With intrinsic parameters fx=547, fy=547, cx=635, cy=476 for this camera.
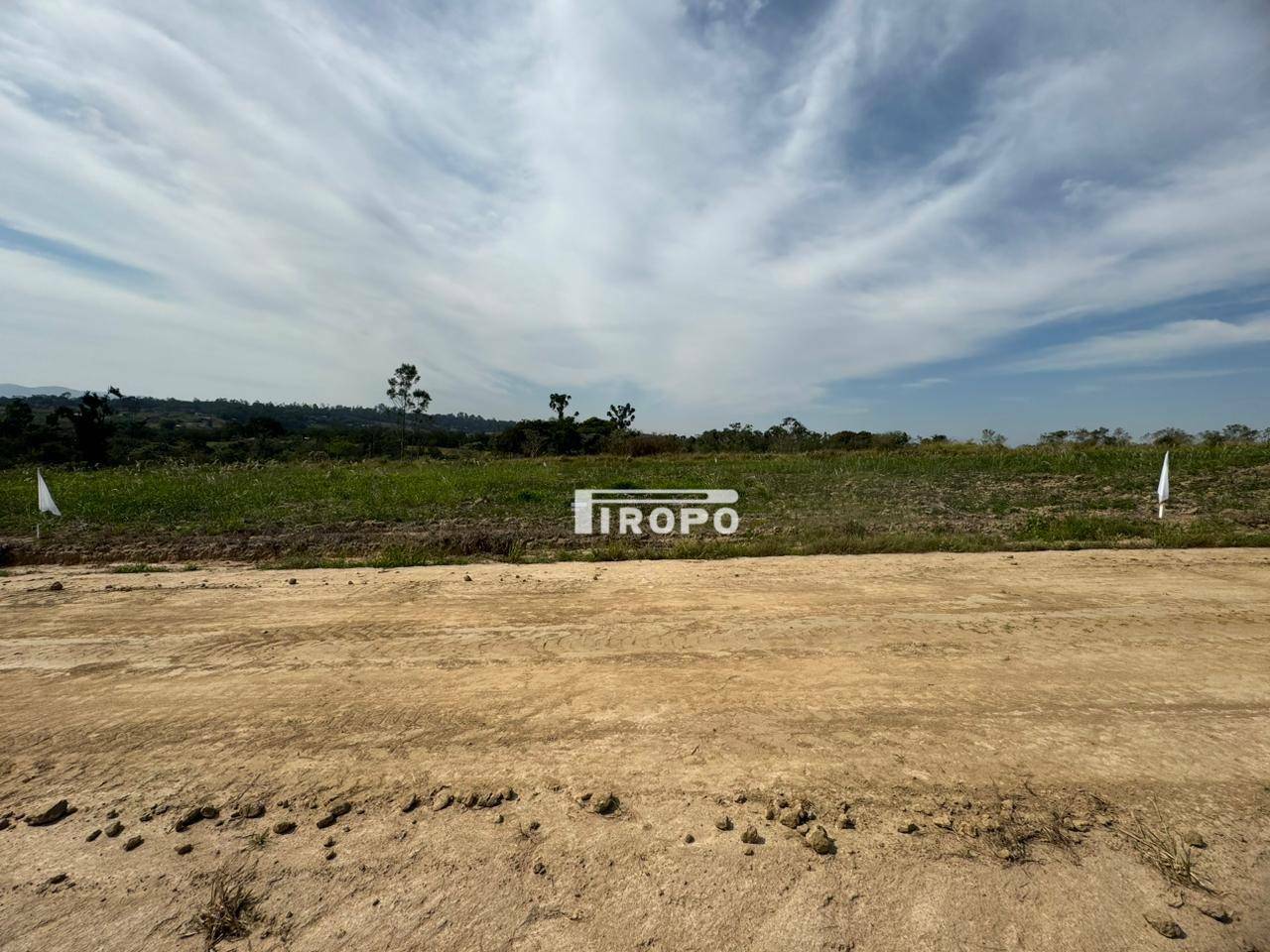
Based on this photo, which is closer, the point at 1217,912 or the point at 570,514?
the point at 1217,912

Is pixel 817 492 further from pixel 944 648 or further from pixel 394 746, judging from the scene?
pixel 394 746

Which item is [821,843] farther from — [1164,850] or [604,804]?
[1164,850]

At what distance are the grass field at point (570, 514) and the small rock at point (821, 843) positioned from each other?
6373mm

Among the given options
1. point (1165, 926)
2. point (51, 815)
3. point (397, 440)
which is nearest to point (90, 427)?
point (397, 440)

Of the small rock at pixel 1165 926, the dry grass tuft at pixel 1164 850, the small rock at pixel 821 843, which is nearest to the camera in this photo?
the small rock at pixel 1165 926

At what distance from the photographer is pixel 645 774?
2.99 m

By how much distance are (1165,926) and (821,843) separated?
1.24 m

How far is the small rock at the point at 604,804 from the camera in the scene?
271 cm

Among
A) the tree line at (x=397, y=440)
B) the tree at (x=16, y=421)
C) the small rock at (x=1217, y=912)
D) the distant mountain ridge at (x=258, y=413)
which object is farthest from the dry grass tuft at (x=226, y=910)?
the distant mountain ridge at (x=258, y=413)

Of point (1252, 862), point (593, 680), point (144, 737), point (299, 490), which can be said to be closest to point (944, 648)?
point (1252, 862)

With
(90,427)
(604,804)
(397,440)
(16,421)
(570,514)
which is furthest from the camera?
(397,440)

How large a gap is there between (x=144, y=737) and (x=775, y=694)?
13.3 feet

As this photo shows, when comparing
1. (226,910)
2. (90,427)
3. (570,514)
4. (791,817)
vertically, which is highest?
(90,427)

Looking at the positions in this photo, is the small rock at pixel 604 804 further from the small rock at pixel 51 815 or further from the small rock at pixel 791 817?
the small rock at pixel 51 815
